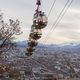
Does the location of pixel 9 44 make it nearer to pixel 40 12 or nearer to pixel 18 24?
pixel 18 24

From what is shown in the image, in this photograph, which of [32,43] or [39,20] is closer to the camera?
[39,20]

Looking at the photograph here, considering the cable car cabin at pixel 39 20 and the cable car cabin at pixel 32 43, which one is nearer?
the cable car cabin at pixel 39 20

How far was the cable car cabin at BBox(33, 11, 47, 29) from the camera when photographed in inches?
651

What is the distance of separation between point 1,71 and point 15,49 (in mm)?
1805

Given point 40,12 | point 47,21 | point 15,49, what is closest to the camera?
point 40,12

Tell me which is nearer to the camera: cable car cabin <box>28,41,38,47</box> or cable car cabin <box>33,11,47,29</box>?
cable car cabin <box>33,11,47,29</box>

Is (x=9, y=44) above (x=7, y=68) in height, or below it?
above

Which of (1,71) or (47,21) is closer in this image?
(47,21)

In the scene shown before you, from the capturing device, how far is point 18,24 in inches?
850

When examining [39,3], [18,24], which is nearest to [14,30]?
[18,24]

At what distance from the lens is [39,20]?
16.9 meters

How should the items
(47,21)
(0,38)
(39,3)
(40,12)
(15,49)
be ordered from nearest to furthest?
(39,3) < (40,12) < (47,21) < (0,38) < (15,49)

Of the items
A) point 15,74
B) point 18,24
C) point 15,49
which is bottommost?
point 15,74

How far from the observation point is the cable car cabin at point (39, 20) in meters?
16.5
